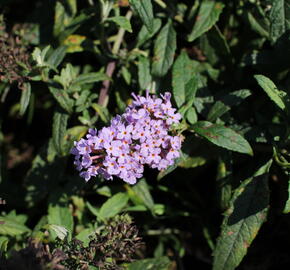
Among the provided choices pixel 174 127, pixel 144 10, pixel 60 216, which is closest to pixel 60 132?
pixel 60 216

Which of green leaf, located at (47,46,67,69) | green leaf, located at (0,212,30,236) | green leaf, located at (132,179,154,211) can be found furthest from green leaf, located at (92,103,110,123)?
green leaf, located at (0,212,30,236)

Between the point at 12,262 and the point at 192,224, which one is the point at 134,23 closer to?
the point at 192,224

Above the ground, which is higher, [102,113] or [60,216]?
[102,113]

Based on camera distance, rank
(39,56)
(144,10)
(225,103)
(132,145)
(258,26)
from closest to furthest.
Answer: (132,145) < (144,10) < (39,56) < (225,103) < (258,26)

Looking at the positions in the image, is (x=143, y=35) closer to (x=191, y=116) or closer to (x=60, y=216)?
(x=191, y=116)

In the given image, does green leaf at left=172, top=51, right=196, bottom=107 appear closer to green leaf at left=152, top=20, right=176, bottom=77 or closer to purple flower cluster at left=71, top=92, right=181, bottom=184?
green leaf at left=152, top=20, right=176, bottom=77

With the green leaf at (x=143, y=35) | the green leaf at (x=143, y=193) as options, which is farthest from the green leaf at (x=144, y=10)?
the green leaf at (x=143, y=193)

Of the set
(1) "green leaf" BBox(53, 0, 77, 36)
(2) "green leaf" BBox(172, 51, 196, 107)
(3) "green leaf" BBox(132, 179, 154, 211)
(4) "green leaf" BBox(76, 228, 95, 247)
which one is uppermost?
(1) "green leaf" BBox(53, 0, 77, 36)
